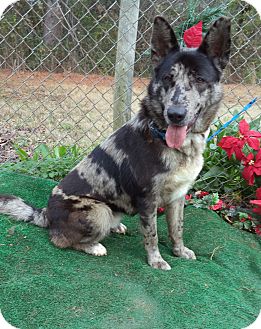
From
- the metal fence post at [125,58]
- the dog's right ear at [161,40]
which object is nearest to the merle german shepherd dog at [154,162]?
the dog's right ear at [161,40]

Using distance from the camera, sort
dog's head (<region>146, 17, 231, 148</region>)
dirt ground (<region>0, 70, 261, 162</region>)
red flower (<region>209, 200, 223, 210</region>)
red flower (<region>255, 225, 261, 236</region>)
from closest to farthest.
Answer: dog's head (<region>146, 17, 231, 148</region>) < red flower (<region>255, 225, 261, 236</region>) < red flower (<region>209, 200, 223, 210</region>) < dirt ground (<region>0, 70, 261, 162</region>)

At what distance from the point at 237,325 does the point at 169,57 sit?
1.91m

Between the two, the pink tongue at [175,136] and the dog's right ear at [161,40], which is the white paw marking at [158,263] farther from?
the dog's right ear at [161,40]

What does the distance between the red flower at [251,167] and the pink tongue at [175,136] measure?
1.34m

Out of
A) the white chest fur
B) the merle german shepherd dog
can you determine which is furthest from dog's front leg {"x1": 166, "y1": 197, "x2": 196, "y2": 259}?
the white chest fur

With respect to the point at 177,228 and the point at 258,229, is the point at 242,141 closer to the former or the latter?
the point at 258,229

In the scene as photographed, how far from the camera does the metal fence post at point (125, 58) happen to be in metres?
4.07

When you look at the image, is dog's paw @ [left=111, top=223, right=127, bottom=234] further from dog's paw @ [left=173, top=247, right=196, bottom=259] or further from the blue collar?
the blue collar

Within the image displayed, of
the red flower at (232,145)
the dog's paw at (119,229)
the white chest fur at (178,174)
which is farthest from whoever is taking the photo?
the red flower at (232,145)

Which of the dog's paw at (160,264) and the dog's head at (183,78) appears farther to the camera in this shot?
the dog's paw at (160,264)

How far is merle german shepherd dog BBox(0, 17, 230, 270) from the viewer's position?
275cm

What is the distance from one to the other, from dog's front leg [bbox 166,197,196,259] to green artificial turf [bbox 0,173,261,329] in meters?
0.10

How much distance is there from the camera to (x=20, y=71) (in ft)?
20.5

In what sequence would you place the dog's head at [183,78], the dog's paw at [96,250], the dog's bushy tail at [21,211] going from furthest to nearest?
the dog's bushy tail at [21,211]
the dog's paw at [96,250]
the dog's head at [183,78]
